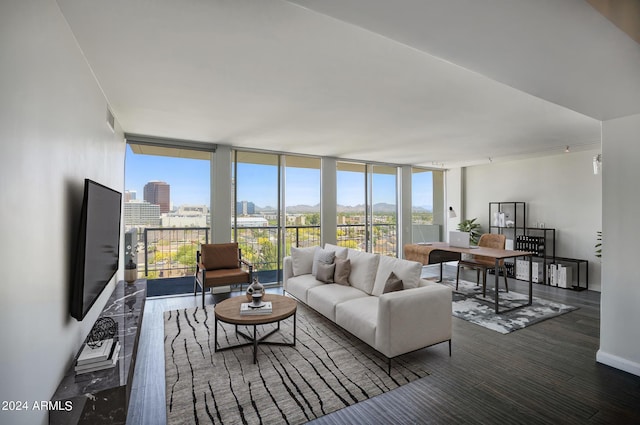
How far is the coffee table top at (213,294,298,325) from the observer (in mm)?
2799

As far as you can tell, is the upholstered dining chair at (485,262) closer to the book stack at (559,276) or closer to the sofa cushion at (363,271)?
the book stack at (559,276)

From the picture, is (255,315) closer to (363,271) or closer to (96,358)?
(96,358)

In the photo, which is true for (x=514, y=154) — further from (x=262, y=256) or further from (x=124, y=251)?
(x=124, y=251)

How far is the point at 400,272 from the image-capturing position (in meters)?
3.20

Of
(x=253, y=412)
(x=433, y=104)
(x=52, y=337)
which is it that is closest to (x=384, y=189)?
(x=433, y=104)

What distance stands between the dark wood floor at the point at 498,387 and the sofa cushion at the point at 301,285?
1607 millimetres

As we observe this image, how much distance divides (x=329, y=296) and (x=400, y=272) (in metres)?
0.87

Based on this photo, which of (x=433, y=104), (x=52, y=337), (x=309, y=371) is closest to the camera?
(x=52, y=337)

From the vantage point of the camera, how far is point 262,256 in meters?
5.77

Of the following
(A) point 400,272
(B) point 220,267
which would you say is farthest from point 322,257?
(B) point 220,267

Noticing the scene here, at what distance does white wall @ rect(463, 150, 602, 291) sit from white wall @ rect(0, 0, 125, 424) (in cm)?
735

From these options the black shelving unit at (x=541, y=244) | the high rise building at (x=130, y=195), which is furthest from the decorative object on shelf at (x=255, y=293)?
the black shelving unit at (x=541, y=244)

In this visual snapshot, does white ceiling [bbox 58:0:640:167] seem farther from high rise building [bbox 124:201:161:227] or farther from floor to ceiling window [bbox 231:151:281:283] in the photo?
floor to ceiling window [bbox 231:151:281:283]

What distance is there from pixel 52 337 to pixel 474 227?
7.81 meters
